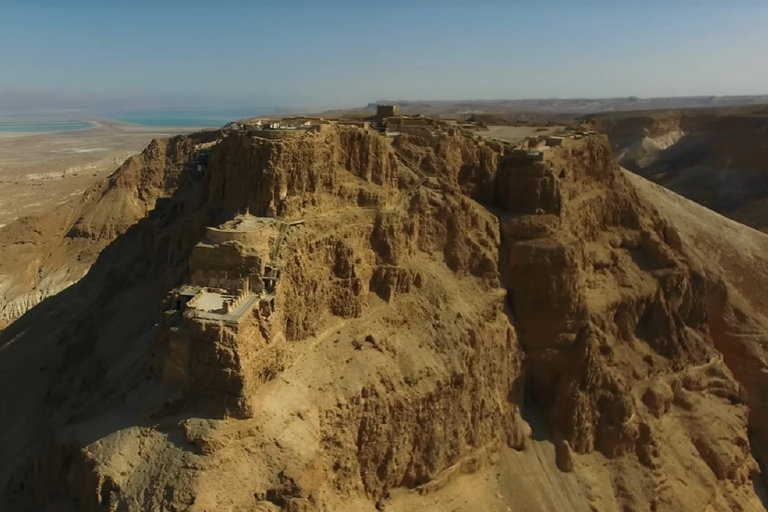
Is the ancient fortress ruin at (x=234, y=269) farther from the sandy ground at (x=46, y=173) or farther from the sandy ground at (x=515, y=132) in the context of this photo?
the sandy ground at (x=46, y=173)

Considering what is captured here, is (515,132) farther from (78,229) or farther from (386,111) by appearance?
(78,229)

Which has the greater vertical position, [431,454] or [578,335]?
[578,335]

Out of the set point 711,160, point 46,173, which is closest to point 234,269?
point 711,160

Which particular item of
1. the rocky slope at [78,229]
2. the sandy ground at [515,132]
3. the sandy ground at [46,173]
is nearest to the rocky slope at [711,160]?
the sandy ground at [515,132]

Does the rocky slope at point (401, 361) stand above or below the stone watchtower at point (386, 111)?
below

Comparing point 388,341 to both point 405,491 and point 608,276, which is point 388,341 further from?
point 608,276

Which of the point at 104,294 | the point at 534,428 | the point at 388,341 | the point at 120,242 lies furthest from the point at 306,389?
the point at 120,242
